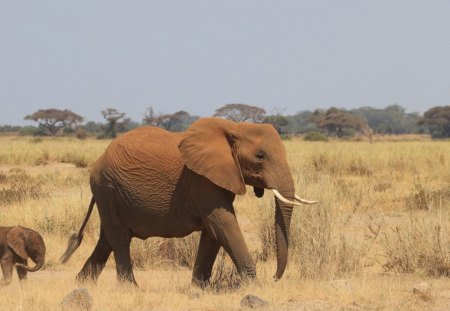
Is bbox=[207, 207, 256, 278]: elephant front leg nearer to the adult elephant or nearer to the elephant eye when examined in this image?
the adult elephant

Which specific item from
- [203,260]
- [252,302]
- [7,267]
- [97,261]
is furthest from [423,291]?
[7,267]

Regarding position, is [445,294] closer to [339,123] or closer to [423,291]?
[423,291]

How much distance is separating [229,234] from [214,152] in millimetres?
779

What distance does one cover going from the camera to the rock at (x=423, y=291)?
7.78 metres

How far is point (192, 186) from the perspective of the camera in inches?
324

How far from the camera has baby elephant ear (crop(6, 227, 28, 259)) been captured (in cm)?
906

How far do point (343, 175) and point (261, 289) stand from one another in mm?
14559

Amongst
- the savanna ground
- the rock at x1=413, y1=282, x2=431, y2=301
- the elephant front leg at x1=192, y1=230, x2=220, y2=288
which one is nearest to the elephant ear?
the elephant front leg at x1=192, y1=230, x2=220, y2=288

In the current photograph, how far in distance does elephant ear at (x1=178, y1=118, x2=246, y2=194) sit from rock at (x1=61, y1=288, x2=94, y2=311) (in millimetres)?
1556

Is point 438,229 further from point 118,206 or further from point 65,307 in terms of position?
point 65,307

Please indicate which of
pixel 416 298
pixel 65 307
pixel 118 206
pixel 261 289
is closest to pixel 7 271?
pixel 118 206

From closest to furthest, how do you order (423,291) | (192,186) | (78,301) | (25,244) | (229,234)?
1. (78,301)
2. (423,291)
3. (229,234)
4. (192,186)
5. (25,244)

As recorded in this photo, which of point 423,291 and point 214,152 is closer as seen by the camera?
point 423,291

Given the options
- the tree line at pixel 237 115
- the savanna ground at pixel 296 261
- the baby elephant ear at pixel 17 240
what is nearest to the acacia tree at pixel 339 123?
Result: the tree line at pixel 237 115
